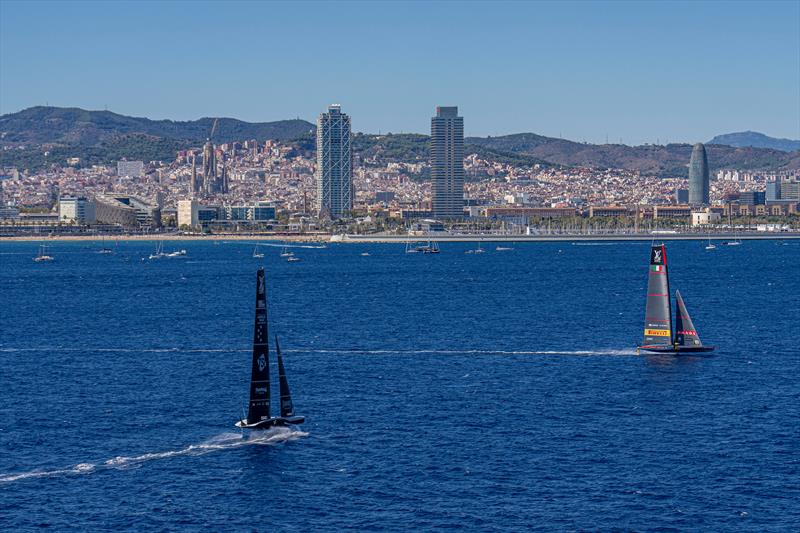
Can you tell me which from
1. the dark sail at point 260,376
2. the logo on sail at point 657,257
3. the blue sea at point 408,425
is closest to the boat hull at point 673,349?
the blue sea at point 408,425

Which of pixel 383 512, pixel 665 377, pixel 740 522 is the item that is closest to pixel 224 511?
pixel 383 512

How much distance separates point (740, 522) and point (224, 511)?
15.1 m

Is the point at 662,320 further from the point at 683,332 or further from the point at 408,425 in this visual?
the point at 408,425

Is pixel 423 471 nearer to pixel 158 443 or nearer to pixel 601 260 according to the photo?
pixel 158 443

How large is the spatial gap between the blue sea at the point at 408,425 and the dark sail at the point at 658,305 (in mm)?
1491

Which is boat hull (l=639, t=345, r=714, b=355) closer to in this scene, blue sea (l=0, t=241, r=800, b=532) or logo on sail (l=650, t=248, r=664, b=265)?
blue sea (l=0, t=241, r=800, b=532)

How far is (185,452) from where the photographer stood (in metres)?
43.9

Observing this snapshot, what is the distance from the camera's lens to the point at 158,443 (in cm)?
4538

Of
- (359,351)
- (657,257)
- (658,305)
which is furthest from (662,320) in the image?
(359,351)

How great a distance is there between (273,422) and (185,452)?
162 inches

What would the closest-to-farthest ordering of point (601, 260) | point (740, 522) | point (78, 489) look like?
point (740, 522)
point (78, 489)
point (601, 260)

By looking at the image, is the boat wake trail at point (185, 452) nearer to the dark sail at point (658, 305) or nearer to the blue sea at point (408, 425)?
the blue sea at point (408, 425)

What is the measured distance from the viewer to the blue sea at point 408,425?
1484 inches

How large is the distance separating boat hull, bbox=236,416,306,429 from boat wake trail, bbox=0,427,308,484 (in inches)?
7.3
